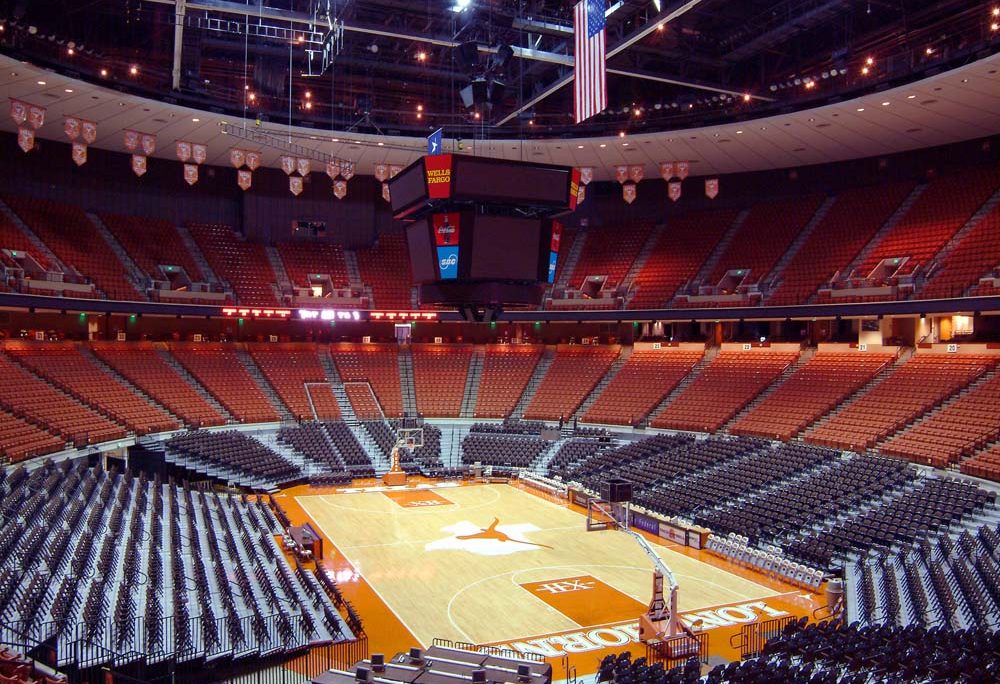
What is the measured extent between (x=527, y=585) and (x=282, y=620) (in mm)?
6815

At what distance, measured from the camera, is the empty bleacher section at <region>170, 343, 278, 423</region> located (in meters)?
35.4

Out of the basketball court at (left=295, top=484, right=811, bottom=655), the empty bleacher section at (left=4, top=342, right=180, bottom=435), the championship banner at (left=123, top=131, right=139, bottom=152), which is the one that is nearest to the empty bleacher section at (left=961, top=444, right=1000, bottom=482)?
the basketball court at (left=295, top=484, right=811, bottom=655)

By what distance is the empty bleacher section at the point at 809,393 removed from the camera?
29766 millimetres

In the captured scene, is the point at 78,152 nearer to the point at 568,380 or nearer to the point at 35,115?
the point at 35,115

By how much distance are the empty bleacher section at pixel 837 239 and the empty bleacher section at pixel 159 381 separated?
24897 mm

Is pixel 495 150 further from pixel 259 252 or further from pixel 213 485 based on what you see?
pixel 213 485

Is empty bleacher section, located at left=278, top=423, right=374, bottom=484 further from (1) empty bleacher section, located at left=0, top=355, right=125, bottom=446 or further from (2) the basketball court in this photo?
(1) empty bleacher section, located at left=0, top=355, right=125, bottom=446

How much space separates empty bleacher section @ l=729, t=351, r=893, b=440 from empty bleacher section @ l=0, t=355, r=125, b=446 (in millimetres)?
23501

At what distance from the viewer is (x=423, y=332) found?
45.2 meters

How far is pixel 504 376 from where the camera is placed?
4100cm

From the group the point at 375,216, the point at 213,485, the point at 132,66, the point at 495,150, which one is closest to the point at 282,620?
the point at 213,485

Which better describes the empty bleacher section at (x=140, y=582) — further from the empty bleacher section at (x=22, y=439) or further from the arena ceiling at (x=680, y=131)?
the arena ceiling at (x=680, y=131)

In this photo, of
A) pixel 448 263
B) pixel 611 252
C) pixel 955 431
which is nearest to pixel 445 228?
pixel 448 263

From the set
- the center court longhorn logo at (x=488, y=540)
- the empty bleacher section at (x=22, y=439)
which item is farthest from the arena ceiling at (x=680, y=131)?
the center court longhorn logo at (x=488, y=540)
